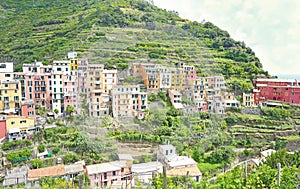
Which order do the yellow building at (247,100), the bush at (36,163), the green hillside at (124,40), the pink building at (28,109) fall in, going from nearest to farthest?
the bush at (36,163), the pink building at (28,109), the yellow building at (247,100), the green hillside at (124,40)

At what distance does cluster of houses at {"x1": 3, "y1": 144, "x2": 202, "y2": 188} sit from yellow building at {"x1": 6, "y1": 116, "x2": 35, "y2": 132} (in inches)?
119

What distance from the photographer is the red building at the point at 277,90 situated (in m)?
21.7

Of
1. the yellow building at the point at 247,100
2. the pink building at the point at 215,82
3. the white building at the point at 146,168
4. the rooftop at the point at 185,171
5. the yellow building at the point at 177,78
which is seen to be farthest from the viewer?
the pink building at the point at 215,82

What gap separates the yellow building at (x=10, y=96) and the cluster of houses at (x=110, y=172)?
4.85 m

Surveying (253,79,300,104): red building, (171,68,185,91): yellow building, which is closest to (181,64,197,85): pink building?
(171,68,185,91): yellow building

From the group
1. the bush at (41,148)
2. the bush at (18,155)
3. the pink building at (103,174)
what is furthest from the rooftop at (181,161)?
the bush at (18,155)

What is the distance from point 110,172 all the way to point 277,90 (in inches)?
603

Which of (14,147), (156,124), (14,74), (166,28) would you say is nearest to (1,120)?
(14,147)

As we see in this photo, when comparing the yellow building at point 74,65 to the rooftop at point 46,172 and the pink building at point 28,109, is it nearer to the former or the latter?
the pink building at point 28,109

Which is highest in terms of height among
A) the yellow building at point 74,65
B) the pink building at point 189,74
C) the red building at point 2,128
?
the yellow building at point 74,65

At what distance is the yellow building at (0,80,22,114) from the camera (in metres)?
16.6

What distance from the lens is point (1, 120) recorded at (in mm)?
15055

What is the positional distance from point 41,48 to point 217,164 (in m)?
18.4

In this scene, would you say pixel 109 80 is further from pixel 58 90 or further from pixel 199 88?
pixel 199 88
